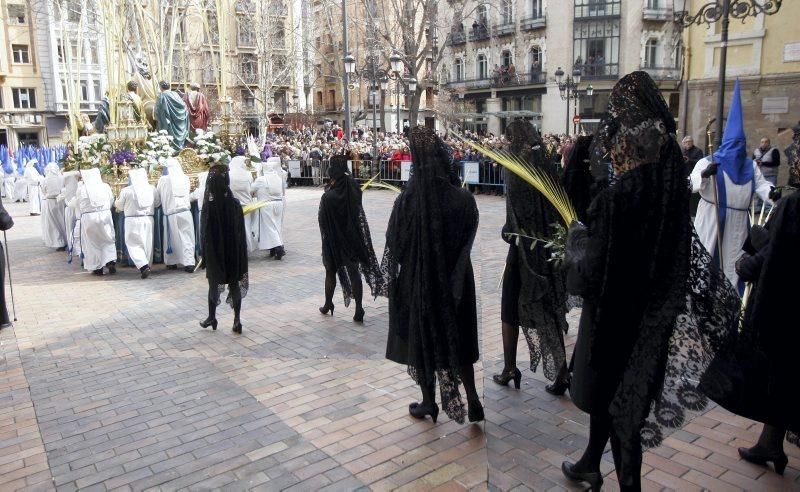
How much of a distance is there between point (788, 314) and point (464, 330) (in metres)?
1.92

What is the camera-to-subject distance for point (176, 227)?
33.1 feet

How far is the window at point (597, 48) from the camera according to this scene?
43.3 m

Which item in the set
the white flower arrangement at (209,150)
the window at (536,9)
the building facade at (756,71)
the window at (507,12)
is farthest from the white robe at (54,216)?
the window at (507,12)

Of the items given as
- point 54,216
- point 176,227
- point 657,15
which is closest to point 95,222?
point 176,227

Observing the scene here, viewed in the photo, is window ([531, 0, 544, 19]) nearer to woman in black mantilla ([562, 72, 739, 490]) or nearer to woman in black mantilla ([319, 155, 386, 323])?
woman in black mantilla ([319, 155, 386, 323])

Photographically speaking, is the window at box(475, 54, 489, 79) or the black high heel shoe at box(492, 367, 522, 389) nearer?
the black high heel shoe at box(492, 367, 522, 389)

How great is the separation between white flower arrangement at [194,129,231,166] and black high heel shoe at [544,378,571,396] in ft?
26.8

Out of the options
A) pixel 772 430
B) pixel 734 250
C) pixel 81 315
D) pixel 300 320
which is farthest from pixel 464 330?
pixel 81 315

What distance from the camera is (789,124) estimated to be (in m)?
16.1

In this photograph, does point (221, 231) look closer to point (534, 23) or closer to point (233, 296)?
point (233, 296)

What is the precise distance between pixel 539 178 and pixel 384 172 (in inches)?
705

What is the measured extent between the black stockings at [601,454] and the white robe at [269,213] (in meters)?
8.06

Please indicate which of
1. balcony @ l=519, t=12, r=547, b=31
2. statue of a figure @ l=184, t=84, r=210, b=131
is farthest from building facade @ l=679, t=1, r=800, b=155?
balcony @ l=519, t=12, r=547, b=31

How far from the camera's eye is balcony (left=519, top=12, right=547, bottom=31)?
44688mm
